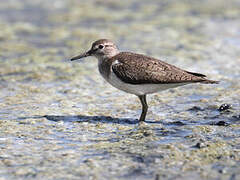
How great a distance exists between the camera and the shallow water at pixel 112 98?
5.44 meters

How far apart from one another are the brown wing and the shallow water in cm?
62

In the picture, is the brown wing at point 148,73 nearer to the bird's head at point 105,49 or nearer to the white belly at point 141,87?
the white belly at point 141,87

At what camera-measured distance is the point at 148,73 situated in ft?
22.3

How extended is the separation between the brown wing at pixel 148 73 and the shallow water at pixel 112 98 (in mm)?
616

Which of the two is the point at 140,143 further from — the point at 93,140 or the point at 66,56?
the point at 66,56

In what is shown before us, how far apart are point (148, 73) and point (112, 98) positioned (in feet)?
4.99

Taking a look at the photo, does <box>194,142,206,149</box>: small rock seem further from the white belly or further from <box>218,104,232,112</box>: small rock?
<box>218,104,232,112</box>: small rock

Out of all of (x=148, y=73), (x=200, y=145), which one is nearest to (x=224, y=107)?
(x=148, y=73)

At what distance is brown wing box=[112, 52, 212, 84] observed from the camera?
22.0ft

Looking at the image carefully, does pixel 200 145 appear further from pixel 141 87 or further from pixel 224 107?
pixel 224 107

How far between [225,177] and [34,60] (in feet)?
20.2

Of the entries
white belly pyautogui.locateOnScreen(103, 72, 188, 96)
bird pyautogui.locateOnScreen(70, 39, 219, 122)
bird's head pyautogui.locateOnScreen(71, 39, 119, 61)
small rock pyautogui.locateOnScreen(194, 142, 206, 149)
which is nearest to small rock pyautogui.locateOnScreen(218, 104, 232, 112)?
bird pyautogui.locateOnScreen(70, 39, 219, 122)

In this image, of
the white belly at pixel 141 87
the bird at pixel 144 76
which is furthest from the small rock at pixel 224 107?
the white belly at pixel 141 87

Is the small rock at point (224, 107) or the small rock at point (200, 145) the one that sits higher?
the small rock at point (224, 107)
